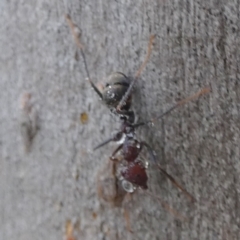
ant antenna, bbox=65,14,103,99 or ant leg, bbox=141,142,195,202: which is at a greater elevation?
ant antenna, bbox=65,14,103,99

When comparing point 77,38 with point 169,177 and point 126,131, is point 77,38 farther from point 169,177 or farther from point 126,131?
point 169,177

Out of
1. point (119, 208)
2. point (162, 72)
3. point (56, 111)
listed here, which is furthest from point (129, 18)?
point (119, 208)

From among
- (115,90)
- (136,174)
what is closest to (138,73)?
(115,90)

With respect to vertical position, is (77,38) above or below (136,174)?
above

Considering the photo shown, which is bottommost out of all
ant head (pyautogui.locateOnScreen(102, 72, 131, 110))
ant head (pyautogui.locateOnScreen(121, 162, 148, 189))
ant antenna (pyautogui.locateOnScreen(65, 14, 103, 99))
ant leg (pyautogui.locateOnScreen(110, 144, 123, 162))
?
ant head (pyautogui.locateOnScreen(121, 162, 148, 189))

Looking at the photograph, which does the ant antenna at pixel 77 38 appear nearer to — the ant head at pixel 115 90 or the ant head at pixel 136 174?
the ant head at pixel 115 90

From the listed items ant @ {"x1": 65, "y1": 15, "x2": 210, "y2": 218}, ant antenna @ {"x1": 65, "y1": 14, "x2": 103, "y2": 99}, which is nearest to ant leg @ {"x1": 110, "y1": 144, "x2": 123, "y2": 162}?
ant @ {"x1": 65, "y1": 15, "x2": 210, "y2": 218}

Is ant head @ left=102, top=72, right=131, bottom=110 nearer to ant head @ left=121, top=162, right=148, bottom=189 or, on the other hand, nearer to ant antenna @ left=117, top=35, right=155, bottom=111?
ant antenna @ left=117, top=35, right=155, bottom=111

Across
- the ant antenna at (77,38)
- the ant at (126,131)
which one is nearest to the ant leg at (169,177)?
the ant at (126,131)
